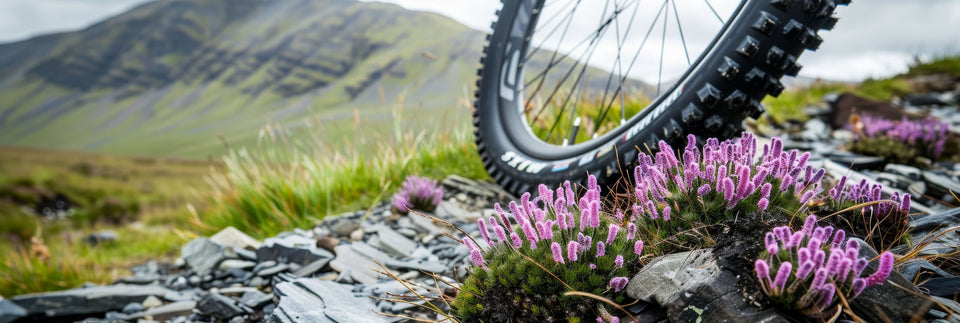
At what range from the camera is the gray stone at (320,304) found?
229 centimetres

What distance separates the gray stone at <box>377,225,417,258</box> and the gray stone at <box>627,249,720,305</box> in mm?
2111

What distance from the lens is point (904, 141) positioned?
5180 mm

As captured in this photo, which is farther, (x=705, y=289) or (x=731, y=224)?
(x=731, y=224)

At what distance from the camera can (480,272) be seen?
2.04 m

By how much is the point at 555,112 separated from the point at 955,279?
4.78 meters

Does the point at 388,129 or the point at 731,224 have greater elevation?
the point at 731,224

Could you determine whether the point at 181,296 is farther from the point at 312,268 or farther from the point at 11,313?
the point at 11,313

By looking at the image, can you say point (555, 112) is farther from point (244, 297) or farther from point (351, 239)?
point (244, 297)

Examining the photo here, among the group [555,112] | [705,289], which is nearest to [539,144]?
[705,289]

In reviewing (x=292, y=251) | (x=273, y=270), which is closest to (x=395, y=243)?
(x=292, y=251)

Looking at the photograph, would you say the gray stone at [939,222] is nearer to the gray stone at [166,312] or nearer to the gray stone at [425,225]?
the gray stone at [425,225]

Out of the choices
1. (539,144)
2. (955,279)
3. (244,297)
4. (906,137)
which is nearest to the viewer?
(955,279)

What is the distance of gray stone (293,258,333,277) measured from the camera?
3.22 m

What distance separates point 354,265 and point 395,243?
0.50m
